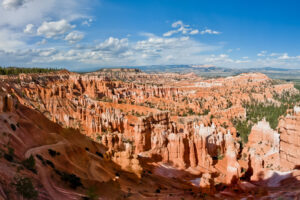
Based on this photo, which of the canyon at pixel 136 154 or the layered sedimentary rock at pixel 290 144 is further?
the layered sedimentary rock at pixel 290 144

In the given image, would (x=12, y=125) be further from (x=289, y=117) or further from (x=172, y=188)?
(x=289, y=117)

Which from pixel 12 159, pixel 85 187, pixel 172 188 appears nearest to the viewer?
pixel 12 159

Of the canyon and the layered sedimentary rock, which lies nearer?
the canyon

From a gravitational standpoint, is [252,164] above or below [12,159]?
below

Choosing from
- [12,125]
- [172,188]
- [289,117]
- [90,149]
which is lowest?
[172,188]

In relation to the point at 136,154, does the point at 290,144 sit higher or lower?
higher

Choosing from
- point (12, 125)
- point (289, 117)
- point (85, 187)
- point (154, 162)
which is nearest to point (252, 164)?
point (289, 117)

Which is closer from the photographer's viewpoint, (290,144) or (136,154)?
(290,144)

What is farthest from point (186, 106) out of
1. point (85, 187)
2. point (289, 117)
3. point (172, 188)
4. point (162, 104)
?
point (85, 187)

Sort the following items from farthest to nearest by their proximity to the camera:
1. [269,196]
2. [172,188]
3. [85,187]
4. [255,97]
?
[255,97]
[172,188]
[269,196]
[85,187]

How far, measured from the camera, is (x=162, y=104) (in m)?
103

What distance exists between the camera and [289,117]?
35562mm

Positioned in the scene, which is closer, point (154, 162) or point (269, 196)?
point (269, 196)

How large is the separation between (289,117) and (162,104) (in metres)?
68.9
